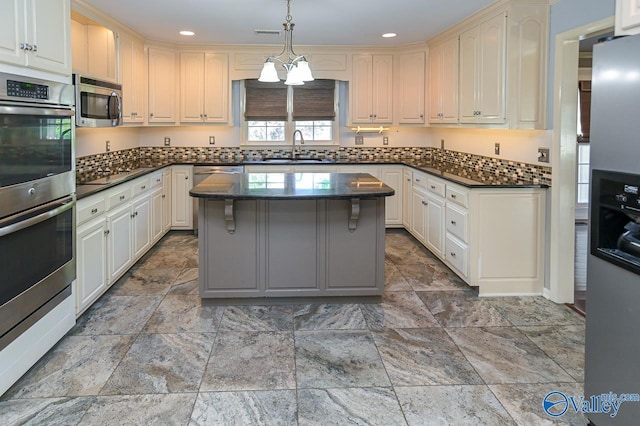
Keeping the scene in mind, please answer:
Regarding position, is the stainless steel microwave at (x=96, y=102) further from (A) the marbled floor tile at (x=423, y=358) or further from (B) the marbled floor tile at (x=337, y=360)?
(A) the marbled floor tile at (x=423, y=358)

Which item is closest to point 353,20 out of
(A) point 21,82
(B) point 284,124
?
(B) point 284,124

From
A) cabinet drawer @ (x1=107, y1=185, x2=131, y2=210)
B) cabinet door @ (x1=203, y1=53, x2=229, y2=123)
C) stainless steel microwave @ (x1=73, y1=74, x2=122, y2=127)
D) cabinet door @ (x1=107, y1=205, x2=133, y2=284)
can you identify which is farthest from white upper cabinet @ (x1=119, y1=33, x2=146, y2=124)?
cabinet door @ (x1=107, y1=205, x2=133, y2=284)

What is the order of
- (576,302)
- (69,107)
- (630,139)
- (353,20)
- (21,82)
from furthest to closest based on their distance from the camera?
1. (353,20)
2. (576,302)
3. (69,107)
4. (21,82)
5. (630,139)

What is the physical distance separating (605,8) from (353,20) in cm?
237

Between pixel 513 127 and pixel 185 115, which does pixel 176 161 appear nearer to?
pixel 185 115

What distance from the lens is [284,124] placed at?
277 inches

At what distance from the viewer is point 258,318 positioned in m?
3.67

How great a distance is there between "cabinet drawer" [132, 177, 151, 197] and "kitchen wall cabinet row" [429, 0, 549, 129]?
324 cm

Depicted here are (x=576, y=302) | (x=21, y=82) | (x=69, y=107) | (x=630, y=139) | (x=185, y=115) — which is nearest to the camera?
(x=630, y=139)

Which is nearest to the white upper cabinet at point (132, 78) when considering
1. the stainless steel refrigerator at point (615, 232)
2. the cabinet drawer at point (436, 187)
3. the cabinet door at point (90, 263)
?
the cabinet door at point (90, 263)

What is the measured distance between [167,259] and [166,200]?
113 cm

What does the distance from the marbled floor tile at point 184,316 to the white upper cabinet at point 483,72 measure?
282 cm

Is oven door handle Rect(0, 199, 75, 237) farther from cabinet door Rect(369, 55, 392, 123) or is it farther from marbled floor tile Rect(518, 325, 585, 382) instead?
cabinet door Rect(369, 55, 392, 123)

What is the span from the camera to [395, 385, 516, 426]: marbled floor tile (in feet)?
7.70
